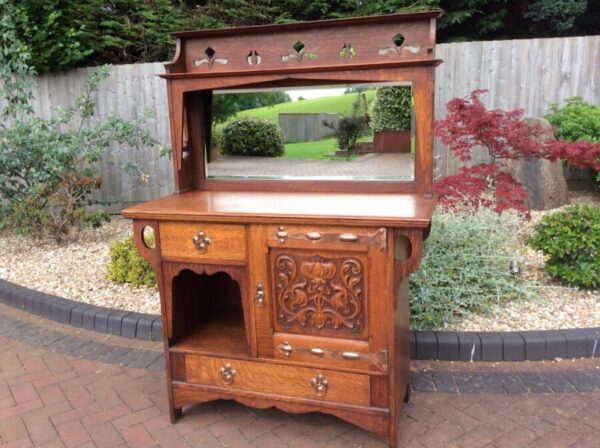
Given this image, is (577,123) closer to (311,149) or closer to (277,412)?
(311,149)

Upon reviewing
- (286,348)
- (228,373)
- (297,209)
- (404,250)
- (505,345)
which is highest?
(297,209)

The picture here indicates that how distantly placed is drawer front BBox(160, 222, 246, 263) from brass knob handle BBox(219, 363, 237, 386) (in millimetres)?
513

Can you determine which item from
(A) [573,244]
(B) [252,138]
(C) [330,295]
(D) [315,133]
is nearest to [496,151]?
(A) [573,244]

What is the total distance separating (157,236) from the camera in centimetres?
222

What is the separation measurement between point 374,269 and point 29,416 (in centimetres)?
187

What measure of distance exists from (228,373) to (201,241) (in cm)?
63

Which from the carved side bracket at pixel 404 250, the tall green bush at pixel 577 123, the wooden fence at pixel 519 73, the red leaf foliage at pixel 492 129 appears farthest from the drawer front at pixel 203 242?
the tall green bush at pixel 577 123

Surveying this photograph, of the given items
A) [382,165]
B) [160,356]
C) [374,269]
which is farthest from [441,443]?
[160,356]

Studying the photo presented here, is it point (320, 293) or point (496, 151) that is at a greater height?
point (496, 151)

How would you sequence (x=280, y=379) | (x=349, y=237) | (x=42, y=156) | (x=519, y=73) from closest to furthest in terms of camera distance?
1. (x=349, y=237)
2. (x=280, y=379)
3. (x=42, y=156)
4. (x=519, y=73)

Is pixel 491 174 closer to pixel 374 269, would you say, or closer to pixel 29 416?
pixel 374 269

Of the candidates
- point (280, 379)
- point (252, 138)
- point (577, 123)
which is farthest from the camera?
point (577, 123)

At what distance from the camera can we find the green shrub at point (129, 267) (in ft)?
12.9

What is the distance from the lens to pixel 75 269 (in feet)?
14.5
